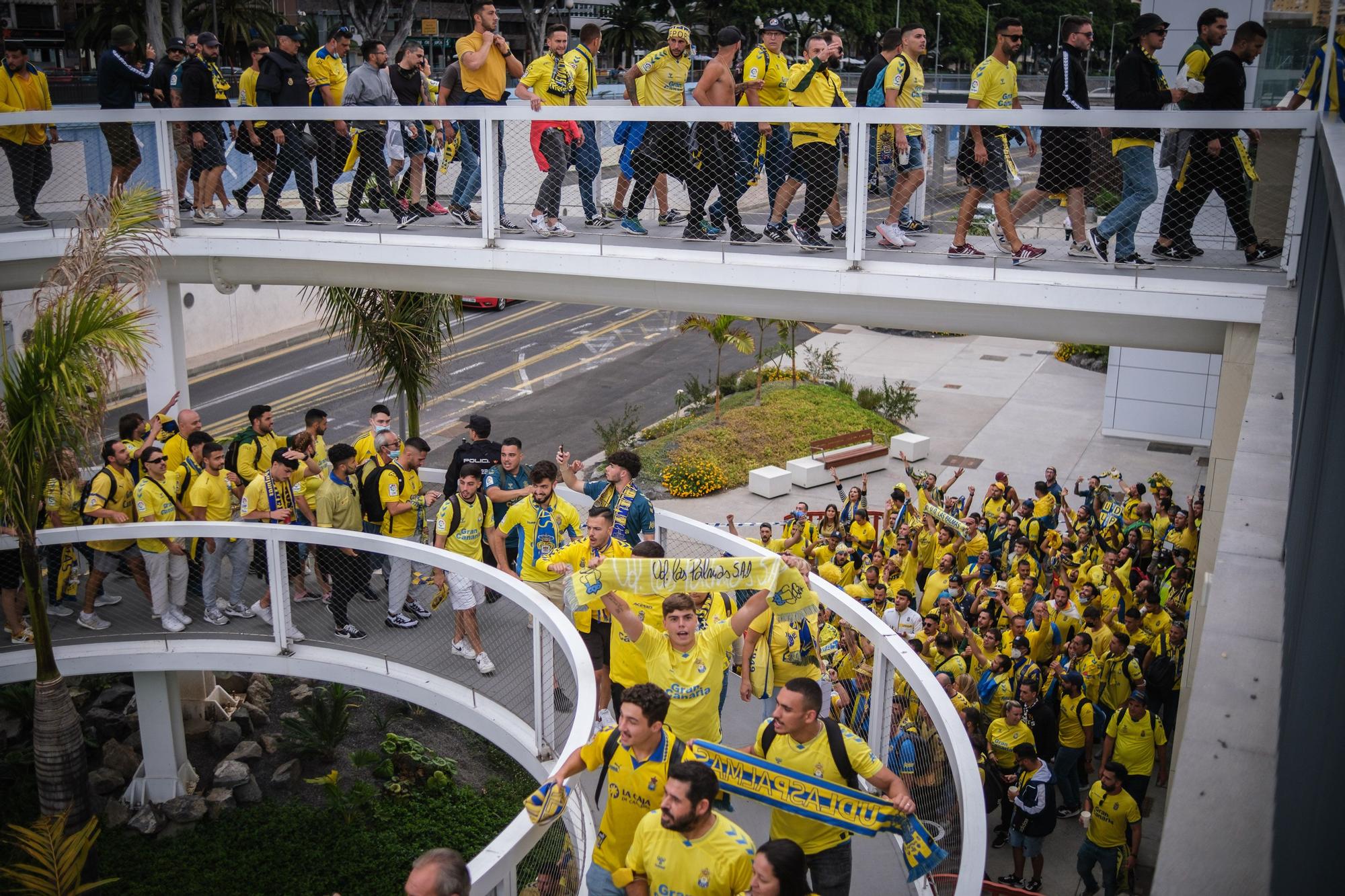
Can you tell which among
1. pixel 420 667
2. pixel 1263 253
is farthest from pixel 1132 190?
pixel 420 667

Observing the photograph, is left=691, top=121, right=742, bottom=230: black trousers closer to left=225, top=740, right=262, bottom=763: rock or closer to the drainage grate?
left=225, top=740, right=262, bottom=763: rock

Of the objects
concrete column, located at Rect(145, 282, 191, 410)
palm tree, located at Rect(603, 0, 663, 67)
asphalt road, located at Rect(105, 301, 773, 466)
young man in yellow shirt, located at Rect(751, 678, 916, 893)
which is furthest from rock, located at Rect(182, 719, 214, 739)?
palm tree, located at Rect(603, 0, 663, 67)

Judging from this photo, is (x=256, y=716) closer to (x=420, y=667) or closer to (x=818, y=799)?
(x=420, y=667)

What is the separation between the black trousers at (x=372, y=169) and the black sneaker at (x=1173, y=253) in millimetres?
6941

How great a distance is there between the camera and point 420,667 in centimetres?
936

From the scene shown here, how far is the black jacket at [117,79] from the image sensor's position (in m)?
12.1

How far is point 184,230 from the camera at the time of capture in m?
12.2

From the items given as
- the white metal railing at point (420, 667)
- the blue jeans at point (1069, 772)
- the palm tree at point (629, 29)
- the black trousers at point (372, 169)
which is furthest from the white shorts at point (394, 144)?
the palm tree at point (629, 29)

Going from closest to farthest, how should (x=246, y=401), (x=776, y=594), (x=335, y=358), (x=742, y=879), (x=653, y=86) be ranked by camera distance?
1. (x=742, y=879)
2. (x=776, y=594)
3. (x=653, y=86)
4. (x=246, y=401)
5. (x=335, y=358)

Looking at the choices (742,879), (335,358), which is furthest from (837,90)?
(335,358)

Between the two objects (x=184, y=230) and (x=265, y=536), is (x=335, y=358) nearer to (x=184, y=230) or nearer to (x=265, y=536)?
(x=184, y=230)

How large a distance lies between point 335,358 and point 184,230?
16.3m

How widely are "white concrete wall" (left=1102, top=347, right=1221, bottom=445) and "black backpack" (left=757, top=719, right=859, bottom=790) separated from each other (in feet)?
59.8

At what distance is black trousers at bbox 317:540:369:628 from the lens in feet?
30.2
